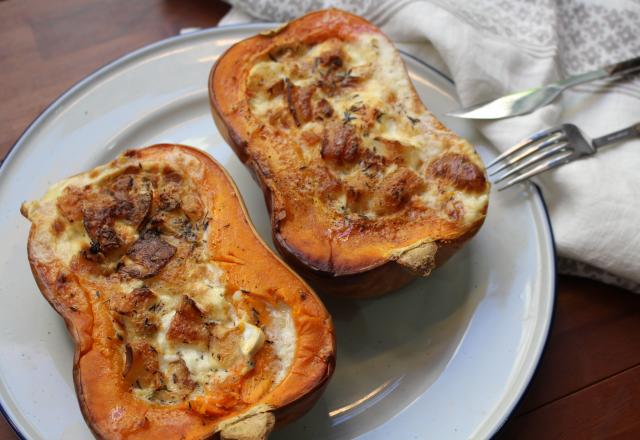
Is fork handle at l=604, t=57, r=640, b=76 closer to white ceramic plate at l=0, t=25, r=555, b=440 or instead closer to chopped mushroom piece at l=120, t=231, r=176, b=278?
white ceramic plate at l=0, t=25, r=555, b=440

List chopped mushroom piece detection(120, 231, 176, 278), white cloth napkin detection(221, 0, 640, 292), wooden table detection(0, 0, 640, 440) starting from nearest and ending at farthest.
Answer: chopped mushroom piece detection(120, 231, 176, 278) < wooden table detection(0, 0, 640, 440) < white cloth napkin detection(221, 0, 640, 292)

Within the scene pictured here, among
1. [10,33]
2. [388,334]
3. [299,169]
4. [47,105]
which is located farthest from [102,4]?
[388,334]

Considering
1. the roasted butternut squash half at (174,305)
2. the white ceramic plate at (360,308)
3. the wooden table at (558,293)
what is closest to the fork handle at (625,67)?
the white ceramic plate at (360,308)

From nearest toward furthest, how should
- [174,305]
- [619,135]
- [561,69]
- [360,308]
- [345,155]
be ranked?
[174,305], [345,155], [360,308], [619,135], [561,69]

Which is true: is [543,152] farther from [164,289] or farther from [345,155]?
[164,289]

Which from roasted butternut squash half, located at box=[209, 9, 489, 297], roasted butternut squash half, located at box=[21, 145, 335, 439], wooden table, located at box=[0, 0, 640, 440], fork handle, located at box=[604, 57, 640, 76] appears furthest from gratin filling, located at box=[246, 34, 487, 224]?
fork handle, located at box=[604, 57, 640, 76]

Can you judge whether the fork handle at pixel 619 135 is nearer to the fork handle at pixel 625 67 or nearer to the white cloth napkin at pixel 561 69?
the white cloth napkin at pixel 561 69

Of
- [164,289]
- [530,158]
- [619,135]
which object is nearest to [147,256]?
[164,289]
